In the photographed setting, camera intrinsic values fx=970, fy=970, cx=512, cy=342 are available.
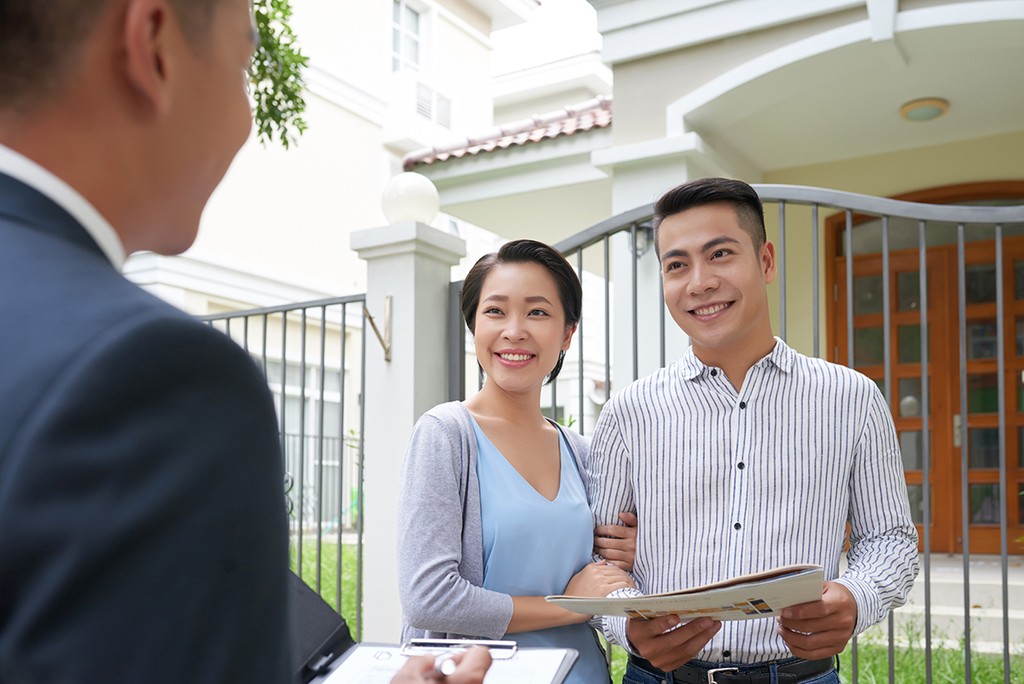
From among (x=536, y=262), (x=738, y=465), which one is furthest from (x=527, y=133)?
(x=738, y=465)

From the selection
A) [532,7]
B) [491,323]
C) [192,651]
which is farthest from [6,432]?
[532,7]

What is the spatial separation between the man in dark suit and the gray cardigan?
1449 mm

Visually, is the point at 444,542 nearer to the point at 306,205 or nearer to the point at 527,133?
the point at 527,133

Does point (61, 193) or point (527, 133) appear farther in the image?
point (527, 133)

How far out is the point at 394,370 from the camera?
4.04m

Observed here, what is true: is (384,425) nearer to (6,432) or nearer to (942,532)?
(6,432)

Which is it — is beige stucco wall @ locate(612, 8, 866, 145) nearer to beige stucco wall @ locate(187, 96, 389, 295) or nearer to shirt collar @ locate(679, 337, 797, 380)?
shirt collar @ locate(679, 337, 797, 380)

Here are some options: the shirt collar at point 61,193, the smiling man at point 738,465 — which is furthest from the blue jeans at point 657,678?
the shirt collar at point 61,193

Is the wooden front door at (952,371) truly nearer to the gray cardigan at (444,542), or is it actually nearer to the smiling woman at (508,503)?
the smiling woman at (508,503)

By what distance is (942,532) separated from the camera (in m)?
6.85

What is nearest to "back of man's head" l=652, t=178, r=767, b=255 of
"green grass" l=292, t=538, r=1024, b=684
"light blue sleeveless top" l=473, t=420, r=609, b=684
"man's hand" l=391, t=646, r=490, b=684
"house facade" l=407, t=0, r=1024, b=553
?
"light blue sleeveless top" l=473, t=420, r=609, b=684

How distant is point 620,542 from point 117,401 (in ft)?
5.65

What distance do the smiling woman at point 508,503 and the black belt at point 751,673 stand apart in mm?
225

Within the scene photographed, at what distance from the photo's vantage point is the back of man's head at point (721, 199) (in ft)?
6.95
